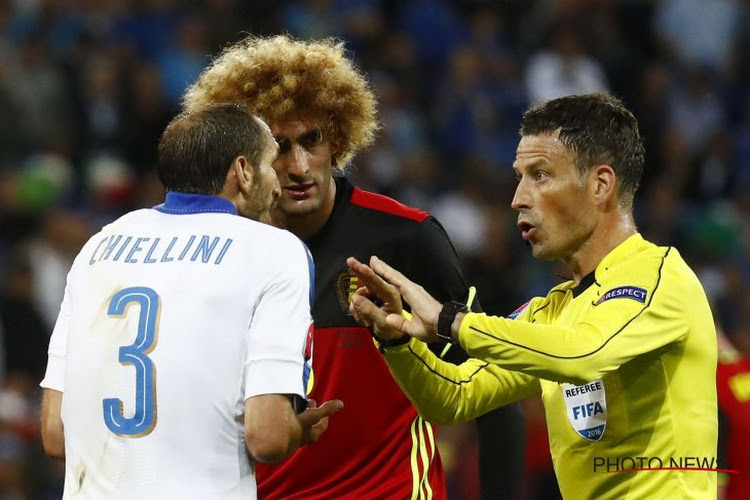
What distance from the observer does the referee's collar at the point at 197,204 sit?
3.45 m

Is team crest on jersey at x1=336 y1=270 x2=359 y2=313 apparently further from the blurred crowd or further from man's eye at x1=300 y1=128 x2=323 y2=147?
the blurred crowd

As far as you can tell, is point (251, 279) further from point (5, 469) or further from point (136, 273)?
point (5, 469)

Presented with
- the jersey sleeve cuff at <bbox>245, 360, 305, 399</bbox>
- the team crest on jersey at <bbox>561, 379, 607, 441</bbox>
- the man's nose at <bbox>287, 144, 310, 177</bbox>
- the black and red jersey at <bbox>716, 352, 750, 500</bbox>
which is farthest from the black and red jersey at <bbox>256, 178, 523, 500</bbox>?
the black and red jersey at <bbox>716, 352, 750, 500</bbox>

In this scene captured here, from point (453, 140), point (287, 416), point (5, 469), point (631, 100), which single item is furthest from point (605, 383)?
point (631, 100)

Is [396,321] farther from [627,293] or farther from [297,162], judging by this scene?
[297,162]

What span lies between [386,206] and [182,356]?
169 centimetres

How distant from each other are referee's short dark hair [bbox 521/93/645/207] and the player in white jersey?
3.32 feet

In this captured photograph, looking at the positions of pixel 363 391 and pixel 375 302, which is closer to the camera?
pixel 375 302

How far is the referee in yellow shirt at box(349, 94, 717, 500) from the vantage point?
3559 mm

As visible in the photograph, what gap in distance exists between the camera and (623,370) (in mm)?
3742

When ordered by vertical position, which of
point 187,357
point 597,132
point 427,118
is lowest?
point 187,357

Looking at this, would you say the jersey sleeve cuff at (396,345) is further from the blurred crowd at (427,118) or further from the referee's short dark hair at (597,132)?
the blurred crowd at (427,118)

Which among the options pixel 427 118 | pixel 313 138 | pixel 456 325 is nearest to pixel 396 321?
pixel 456 325

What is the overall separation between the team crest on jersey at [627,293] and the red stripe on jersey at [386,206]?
1161 mm
